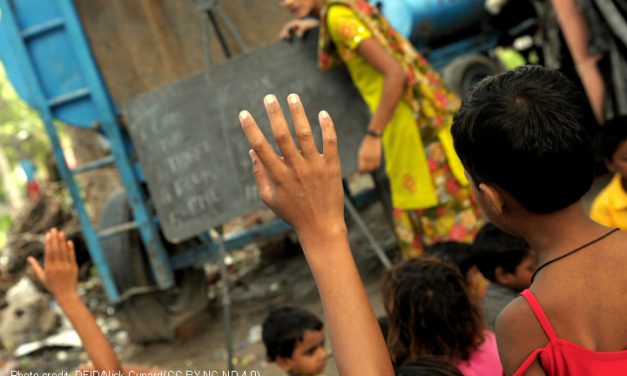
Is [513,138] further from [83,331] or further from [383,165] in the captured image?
[383,165]

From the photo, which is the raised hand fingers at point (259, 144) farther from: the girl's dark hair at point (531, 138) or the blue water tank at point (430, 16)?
the blue water tank at point (430, 16)

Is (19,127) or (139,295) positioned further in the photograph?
(19,127)

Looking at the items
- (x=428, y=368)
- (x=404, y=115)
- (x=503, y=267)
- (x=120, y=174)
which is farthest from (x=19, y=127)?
(x=428, y=368)

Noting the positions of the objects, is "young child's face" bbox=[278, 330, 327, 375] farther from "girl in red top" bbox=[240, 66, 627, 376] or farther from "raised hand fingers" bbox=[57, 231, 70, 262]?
"girl in red top" bbox=[240, 66, 627, 376]

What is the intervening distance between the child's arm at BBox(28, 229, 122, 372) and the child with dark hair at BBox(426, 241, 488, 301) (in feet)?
4.10

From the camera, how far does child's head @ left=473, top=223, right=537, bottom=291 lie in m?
2.52

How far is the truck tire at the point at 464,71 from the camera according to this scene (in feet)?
21.4

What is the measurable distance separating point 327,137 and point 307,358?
72.4 inches

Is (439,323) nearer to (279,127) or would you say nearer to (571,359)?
(571,359)

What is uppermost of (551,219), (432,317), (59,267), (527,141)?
(527,141)

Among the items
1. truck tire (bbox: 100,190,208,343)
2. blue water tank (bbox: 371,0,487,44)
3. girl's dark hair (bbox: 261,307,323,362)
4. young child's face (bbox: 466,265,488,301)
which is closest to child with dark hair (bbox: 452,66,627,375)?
young child's face (bbox: 466,265,488,301)

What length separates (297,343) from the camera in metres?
2.70

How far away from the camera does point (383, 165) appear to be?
183 inches

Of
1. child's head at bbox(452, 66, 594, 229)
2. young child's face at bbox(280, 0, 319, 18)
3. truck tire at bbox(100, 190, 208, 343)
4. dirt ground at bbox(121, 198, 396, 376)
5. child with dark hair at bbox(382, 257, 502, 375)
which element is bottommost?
dirt ground at bbox(121, 198, 396, 376)
